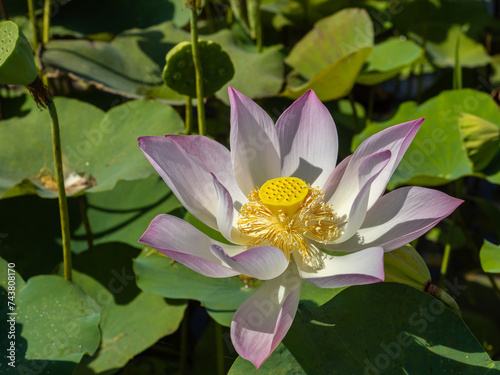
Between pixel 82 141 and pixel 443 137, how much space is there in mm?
1156

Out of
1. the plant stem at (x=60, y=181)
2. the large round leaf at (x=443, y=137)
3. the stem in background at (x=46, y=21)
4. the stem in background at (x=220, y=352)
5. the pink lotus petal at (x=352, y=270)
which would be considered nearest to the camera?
the pink lotus petal at (x=352, y=270)

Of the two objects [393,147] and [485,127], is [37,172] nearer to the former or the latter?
[393,147]

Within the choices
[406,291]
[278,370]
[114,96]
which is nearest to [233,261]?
[278,370]

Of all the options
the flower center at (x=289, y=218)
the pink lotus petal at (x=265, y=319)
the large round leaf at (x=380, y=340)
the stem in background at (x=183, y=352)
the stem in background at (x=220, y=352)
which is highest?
the flower center at (x=289, y=218)

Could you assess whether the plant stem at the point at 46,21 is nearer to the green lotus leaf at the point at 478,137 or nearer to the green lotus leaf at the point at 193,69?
the green lotus leaf at the point at 193,69

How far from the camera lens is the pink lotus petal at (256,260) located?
0.75 m

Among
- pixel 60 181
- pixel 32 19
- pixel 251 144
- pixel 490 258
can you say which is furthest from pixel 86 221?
pixel 490 258

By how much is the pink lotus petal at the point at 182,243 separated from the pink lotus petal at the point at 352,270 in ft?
0.48

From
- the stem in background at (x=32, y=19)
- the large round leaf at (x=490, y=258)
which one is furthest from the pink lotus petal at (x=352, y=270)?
the stem in background at (x=32, y=19)

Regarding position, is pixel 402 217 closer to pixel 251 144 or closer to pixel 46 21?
pixel 251 144

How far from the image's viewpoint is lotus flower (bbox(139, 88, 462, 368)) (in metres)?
0.79

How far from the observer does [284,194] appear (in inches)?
37.2

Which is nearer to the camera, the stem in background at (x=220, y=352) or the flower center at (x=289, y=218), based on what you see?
the flower center at (x=289, y=218)

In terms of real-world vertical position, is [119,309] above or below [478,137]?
below
